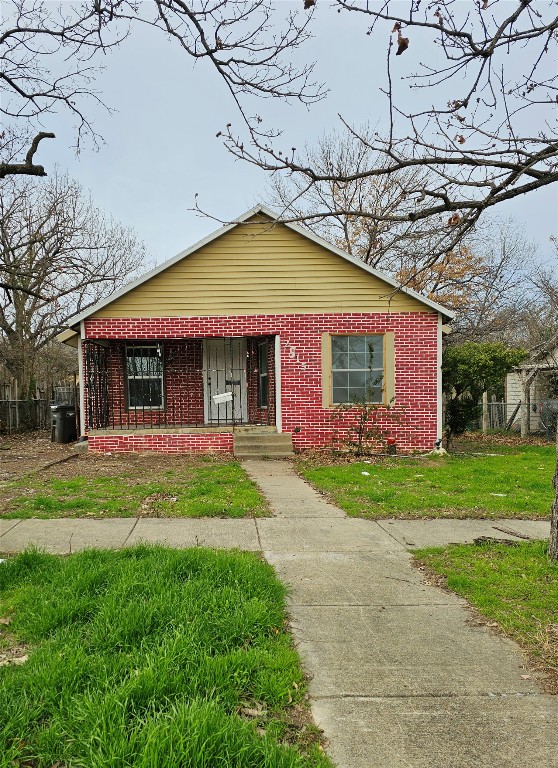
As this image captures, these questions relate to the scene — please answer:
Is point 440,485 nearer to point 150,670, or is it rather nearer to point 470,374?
point 470,374

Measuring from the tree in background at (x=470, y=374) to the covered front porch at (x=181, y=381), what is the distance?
15.2ft

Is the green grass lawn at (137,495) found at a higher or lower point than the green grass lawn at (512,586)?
higher

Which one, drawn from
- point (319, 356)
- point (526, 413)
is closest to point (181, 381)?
point (319, 356)

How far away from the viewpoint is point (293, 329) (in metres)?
12.8

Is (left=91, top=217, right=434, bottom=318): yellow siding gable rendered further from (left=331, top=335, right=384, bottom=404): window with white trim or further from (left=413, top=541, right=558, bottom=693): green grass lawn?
(left=413, top=541, right=558, bottom=693): green grass lawn

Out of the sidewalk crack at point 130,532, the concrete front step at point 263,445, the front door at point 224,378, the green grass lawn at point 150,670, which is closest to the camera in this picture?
the green grass lawn at point 150,670

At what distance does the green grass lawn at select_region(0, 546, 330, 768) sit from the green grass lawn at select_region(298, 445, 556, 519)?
3450 mm

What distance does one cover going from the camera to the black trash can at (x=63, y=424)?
16297 millimetres

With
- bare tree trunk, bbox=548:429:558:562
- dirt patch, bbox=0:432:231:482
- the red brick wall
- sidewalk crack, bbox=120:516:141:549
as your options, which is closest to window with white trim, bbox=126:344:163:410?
the red brick wall

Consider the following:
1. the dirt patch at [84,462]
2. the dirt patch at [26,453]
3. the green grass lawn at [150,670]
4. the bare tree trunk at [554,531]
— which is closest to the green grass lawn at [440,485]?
the bare tree trunk at [554,531]

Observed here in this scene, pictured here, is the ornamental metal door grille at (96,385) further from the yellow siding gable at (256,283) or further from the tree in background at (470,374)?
the tree in background at (470,374)

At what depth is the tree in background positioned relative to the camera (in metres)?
12.2

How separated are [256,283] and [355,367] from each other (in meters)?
3.12

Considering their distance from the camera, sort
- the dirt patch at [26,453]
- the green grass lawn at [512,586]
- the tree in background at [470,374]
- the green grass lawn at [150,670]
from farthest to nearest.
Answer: the tree in background at [470,374], the dirt patch at [26,453], the green grass lawn at [512,586], the green grass lawn at [150,670]
